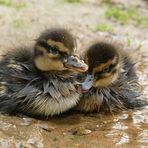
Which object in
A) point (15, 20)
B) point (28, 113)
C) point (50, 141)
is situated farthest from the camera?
point (15, 20)

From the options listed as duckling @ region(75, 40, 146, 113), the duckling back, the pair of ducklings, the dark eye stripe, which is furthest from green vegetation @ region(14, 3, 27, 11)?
the dark eye stripe

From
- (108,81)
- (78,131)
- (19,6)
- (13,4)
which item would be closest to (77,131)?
(78,131)

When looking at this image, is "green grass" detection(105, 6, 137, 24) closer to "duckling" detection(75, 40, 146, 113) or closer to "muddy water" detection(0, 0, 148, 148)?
"muddy water" detection(0, 0, 148, 148)

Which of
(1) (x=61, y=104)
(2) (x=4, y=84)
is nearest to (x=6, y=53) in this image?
(2) (x=4, y=84)

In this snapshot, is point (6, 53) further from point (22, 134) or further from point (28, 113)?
point (22, 134)

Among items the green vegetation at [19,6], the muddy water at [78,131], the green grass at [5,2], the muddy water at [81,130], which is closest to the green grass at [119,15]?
the green vegetation at [19,6]

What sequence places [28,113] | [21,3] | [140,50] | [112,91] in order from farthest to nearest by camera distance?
[21,3]
[140,50]
[112,91]
[28,113]

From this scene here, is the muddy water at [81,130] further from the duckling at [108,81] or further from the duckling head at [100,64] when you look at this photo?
the duckling head at [100,64]
